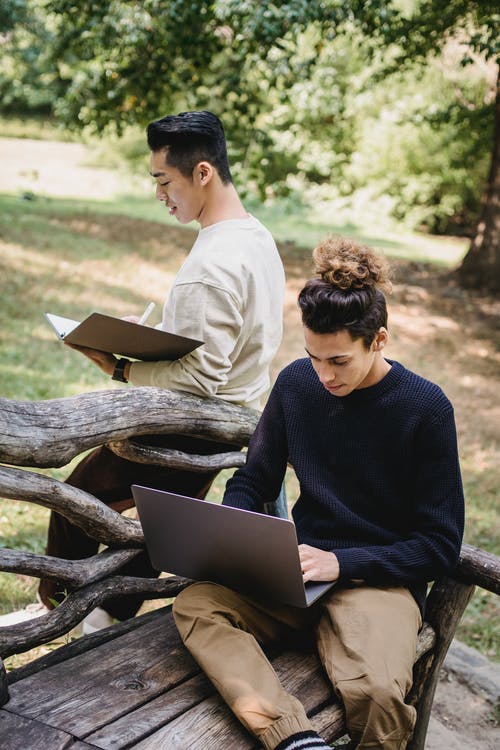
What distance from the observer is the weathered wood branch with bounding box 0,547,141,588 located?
2365 millimetres

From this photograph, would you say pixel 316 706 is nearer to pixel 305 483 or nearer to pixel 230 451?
→ pixel 305 483

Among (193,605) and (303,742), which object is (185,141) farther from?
(303,742)

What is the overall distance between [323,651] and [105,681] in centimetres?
61

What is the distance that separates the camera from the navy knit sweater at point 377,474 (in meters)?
2.35

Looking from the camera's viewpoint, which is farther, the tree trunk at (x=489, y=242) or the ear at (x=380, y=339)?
the tree trunk at (x=489, y=242)

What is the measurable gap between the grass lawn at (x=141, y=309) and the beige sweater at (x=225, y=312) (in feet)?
5.26

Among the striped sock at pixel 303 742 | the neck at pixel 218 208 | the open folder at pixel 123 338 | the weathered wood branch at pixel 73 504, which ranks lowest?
the striped sock at pixel 303 742

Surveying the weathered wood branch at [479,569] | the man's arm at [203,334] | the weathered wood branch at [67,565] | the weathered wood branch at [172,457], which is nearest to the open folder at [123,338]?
the man's arm at [203,334]

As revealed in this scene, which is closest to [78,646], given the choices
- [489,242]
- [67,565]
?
[67,565]

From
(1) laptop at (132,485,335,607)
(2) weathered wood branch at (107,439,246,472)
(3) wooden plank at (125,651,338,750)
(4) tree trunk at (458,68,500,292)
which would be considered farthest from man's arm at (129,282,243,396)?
(4) tree trunk at (458,68,500,292)

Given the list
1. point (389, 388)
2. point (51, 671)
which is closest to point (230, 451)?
point (389, 388)

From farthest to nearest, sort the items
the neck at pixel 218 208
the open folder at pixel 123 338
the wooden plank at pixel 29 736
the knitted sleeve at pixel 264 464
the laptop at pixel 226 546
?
the neck at pixel 218 208 < the knitted sleeve at pixel 264 464 < the open folder at pixel 123 338 < the laptop at pixel 226 546 < the wooden plank at pixel 29 736

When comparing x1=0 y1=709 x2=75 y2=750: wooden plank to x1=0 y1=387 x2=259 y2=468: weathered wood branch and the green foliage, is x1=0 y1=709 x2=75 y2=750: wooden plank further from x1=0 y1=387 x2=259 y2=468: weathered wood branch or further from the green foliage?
the green foliage

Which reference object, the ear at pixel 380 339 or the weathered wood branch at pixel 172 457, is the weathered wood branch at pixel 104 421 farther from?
the ear at pixel 380 339
